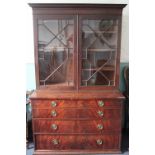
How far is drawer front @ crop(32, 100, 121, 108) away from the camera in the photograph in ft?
6.42

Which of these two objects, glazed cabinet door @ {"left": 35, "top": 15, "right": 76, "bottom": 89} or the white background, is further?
glazed cabinet door @ {"left": 35, "top": 15, "right": 76, "bottom": 89}

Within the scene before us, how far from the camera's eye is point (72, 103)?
6.44ft

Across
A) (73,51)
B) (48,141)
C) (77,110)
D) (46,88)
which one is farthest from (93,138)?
(73,51)

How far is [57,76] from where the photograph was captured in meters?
2.07

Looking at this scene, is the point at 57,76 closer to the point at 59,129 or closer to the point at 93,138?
the point at 59,129

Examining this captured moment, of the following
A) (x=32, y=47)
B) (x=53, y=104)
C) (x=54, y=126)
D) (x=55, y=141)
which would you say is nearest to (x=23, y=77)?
(x=53, y=104)

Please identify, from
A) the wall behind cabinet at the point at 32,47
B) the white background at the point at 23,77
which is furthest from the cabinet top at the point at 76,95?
the white background at the point at 23,77

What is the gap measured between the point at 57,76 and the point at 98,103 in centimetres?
56

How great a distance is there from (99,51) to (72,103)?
659 mm

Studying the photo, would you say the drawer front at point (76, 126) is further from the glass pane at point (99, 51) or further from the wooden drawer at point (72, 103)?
the glass pane at point (99, 51)

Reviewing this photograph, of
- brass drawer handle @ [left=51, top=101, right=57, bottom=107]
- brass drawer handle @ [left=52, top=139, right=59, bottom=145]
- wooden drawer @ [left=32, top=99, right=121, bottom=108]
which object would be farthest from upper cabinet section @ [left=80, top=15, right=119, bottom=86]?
brass drawer handle @ [left=52, top=139, right=59, bottom=145]

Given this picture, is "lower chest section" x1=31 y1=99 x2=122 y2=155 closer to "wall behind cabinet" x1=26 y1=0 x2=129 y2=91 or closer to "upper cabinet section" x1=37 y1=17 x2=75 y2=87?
"upper cabinet section" x1=37 y1=17 x2=75 y2=87

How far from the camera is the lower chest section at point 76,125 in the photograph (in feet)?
6.46

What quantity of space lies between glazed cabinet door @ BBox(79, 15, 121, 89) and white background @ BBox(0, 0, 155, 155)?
3.50ft
